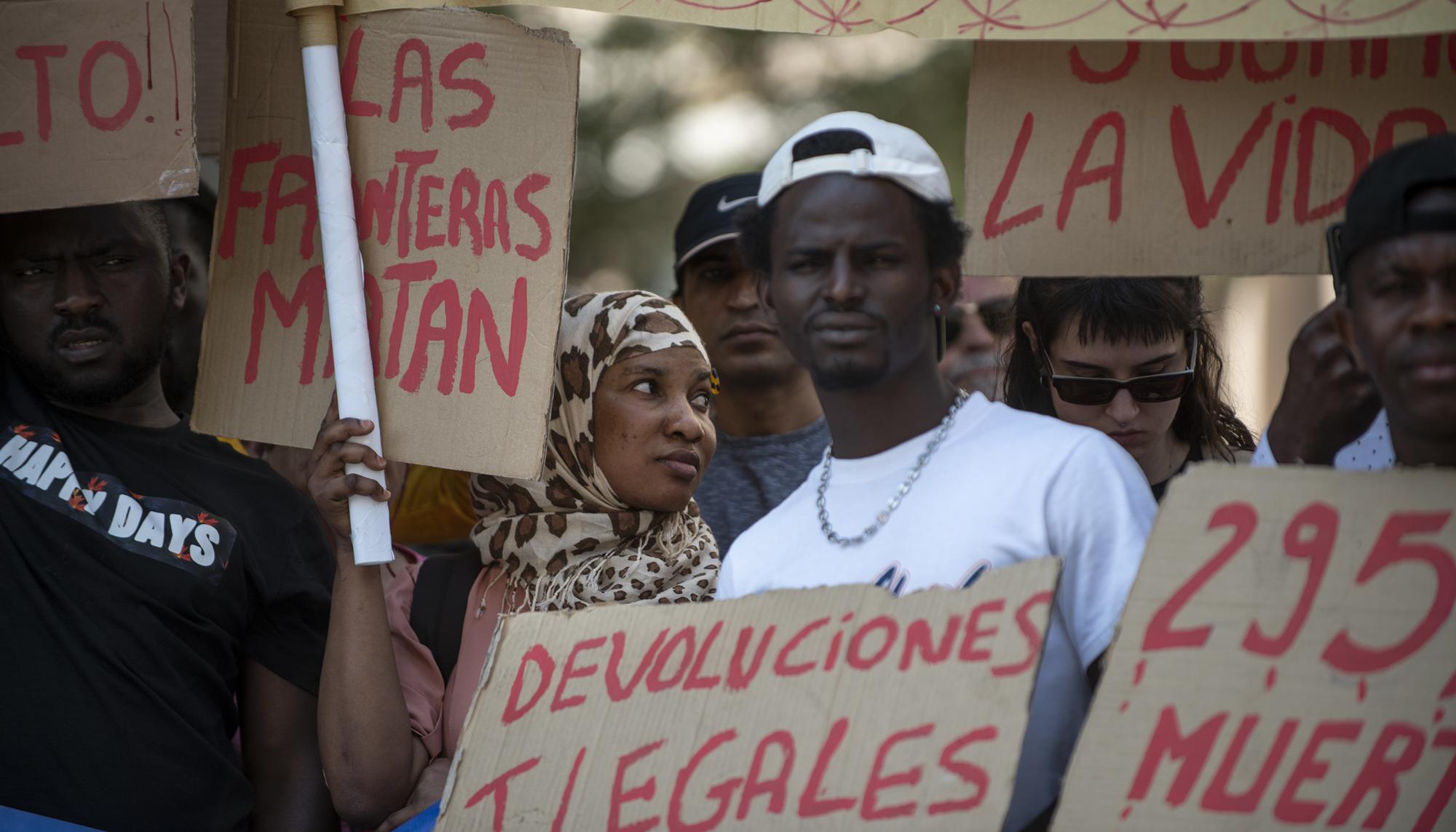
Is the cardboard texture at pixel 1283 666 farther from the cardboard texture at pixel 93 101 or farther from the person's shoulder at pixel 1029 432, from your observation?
the cardboard texture at pixel 93 101

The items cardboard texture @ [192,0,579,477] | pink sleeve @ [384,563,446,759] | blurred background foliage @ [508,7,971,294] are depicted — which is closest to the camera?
cardboard texture @ [192,0,579,477]

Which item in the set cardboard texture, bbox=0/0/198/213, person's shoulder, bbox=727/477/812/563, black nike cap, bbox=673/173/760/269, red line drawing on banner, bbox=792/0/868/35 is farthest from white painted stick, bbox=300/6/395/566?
black nike cap, bbox=673/173/760/269

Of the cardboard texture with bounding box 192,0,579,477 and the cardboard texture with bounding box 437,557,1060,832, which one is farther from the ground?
the cardboard texture with bounding box 192,0,579,477

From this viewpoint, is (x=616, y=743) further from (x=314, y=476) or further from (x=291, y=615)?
(x=291, y=615)

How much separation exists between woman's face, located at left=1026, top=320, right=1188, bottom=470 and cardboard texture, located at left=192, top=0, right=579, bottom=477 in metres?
1.03

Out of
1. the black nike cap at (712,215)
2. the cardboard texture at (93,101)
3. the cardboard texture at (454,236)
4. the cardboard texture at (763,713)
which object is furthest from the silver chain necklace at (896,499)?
the black nike cap at (712,215)

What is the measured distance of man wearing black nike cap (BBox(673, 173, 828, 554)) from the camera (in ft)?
10.8

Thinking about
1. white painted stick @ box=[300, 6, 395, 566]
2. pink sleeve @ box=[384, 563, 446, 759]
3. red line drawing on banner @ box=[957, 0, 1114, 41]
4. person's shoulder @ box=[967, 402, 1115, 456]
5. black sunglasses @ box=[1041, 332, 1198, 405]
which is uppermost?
red line drawing on banner @ box=[957, 0, 1114, 41]

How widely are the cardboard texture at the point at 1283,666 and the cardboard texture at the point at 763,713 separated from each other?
0.12m

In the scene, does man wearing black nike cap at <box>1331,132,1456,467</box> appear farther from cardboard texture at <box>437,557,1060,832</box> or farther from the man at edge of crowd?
cardboard texture at <box>437,557,1060,832</box>

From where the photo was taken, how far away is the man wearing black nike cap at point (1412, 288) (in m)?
1.49

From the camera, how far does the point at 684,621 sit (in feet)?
6.17

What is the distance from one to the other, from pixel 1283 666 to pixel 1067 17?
0.92 meters

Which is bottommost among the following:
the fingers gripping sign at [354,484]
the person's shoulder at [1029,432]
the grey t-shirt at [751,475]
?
the grey t-shirt at [751,475]
